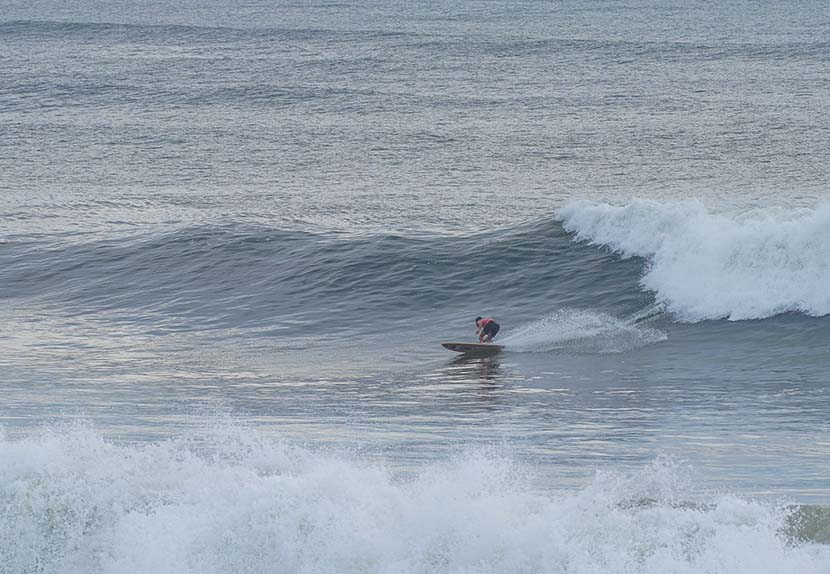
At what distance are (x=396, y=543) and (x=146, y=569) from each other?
267 cm

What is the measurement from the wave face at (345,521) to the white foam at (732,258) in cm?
1220

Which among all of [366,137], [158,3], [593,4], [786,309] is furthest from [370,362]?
[158,3]

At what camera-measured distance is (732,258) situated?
2773cm

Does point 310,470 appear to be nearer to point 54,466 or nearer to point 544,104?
point 54,466

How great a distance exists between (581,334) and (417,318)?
12.8 feet

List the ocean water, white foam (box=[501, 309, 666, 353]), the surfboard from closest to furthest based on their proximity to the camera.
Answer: the ocean water → the surfboard → white foam (box=[501, 309, 666, 353])

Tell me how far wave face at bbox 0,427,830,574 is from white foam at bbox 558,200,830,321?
40.0 ft

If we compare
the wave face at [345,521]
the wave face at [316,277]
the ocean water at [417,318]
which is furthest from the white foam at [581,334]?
the wave face at [345,521]

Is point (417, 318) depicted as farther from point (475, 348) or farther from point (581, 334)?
point (581, 334)

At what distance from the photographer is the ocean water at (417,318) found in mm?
13430

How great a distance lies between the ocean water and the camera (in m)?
13.4

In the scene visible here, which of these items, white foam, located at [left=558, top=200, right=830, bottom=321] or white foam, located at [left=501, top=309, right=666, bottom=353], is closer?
white foam, located at [left=501, top=309, right=666, bottom=353]

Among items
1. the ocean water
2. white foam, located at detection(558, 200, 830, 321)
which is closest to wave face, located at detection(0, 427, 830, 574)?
the ocean water

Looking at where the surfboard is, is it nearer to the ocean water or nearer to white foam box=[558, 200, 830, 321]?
the ocean water
